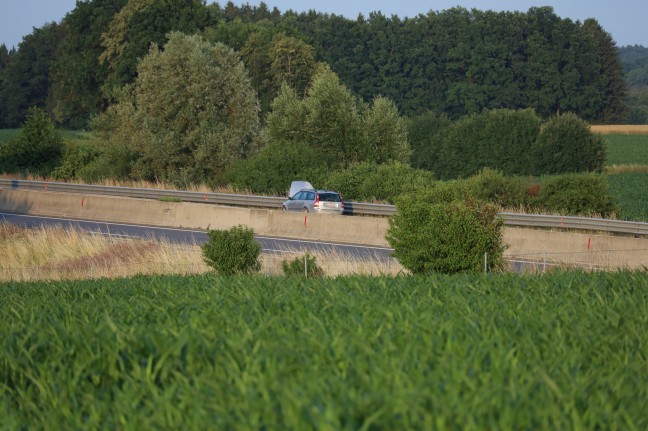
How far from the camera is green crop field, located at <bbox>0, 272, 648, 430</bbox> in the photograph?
202 inches

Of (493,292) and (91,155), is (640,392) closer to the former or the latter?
(493,292)

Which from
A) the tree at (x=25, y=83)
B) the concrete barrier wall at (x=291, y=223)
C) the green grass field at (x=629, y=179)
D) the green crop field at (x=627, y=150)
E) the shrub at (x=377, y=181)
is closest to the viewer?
the concrete barrier wall at (x=291, y=223)

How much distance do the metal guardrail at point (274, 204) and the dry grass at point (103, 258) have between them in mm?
7480

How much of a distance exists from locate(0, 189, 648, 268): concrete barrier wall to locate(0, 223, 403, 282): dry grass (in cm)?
414

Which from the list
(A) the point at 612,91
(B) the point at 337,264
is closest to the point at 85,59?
(A) the point at 612,91

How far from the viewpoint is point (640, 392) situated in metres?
5.73

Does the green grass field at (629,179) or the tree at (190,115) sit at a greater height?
the tree at (190,115)

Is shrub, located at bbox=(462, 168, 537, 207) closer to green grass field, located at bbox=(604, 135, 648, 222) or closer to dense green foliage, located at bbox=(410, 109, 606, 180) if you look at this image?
green grass field, located at bbox=(604, 135, 648, 222)

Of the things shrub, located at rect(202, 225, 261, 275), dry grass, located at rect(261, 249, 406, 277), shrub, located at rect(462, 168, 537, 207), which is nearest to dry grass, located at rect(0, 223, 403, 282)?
dry grass, located at rect(261, 249, 406, 277)

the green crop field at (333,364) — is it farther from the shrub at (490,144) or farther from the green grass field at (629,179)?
the shrub at (490,144)

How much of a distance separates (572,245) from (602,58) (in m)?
115

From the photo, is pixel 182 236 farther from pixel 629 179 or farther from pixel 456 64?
pixel 456 64

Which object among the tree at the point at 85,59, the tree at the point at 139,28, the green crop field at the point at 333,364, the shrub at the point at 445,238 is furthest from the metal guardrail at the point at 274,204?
the tree at the point at 85,59

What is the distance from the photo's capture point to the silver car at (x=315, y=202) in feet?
122
